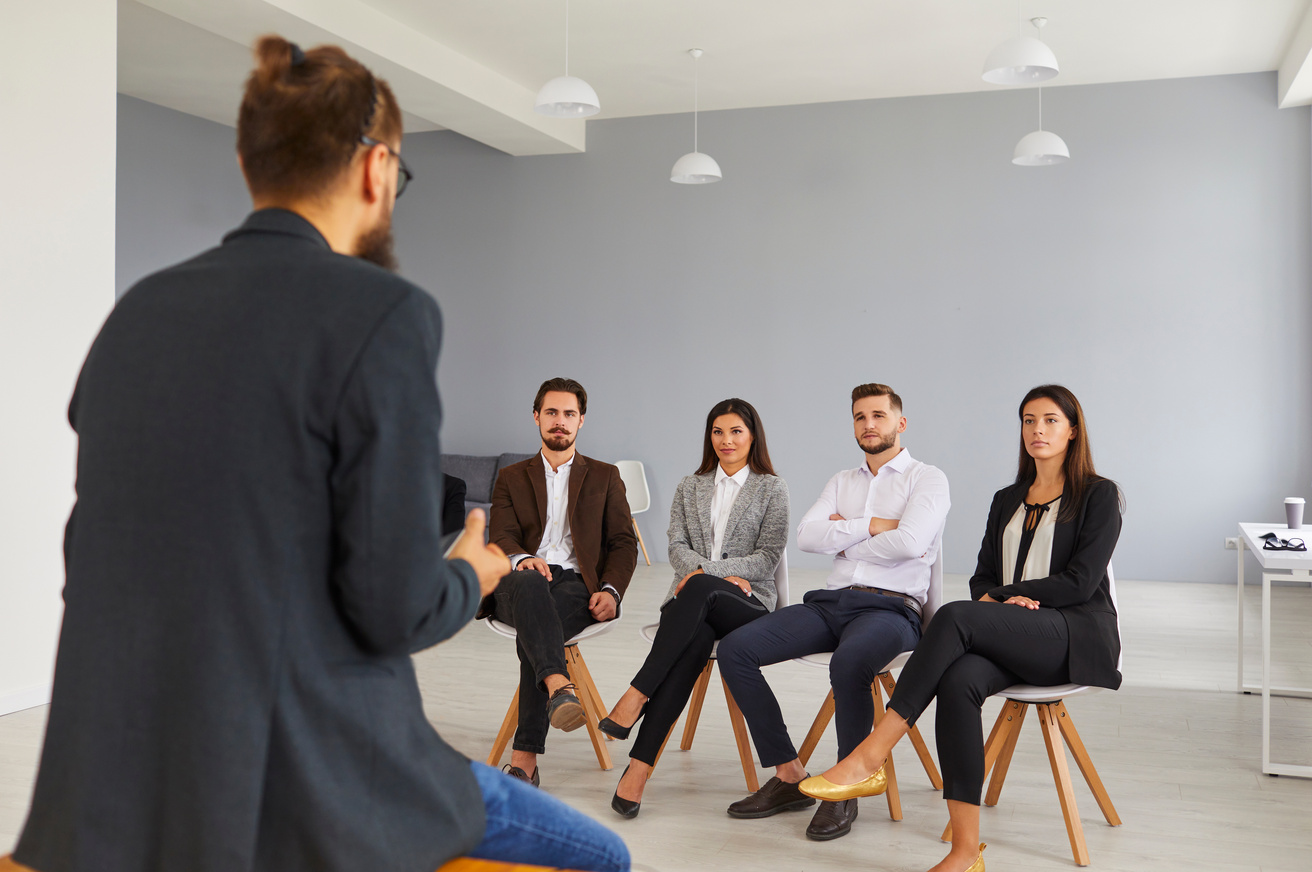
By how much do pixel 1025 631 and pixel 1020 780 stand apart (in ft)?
2.74

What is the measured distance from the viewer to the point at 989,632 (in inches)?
108

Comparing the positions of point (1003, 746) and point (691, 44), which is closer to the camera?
point (1003, 746)

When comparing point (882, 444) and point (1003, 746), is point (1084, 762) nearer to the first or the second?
point (1003, 746)

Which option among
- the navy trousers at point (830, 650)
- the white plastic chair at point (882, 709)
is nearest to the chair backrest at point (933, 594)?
the white plastic chair at point (882, 709)

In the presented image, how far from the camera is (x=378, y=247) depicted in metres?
1.11

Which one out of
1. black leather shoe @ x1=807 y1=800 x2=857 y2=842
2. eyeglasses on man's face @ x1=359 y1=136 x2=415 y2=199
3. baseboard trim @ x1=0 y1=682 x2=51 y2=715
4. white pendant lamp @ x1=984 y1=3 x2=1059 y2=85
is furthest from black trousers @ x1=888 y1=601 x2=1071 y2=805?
baseboard trim @ x1=0 y1=682 x2=51 y2=715

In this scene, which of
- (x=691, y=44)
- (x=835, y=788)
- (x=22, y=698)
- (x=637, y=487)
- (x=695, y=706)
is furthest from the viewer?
(x=637, y=487)

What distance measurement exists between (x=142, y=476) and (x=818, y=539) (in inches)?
106

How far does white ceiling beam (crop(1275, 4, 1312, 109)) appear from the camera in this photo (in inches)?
230

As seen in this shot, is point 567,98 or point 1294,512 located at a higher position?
point 567,98

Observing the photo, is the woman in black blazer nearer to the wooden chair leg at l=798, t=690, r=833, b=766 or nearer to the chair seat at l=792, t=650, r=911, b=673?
the chair seat at l=792, t=650, r=911, b=673

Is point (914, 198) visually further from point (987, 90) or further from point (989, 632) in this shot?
point (989, 632)

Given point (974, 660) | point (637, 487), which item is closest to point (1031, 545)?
point (974, 660)

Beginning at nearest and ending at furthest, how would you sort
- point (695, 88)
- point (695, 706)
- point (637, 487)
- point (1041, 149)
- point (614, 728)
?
point (614, 728), point (695, 706), point (1041, 149), point (695, 88), point (637, 487)
